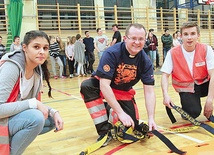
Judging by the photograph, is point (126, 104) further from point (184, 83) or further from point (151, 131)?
point (184, 83)

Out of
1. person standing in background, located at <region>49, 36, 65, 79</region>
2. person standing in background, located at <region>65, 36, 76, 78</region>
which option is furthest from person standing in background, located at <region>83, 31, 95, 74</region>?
person standing in background, located at <region>49, 36, 65, 79</region>

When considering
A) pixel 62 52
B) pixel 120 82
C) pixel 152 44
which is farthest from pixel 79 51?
pixel 120 82

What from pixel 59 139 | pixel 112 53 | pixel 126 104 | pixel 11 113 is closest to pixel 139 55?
pixel 112 53

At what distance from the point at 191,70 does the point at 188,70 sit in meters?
0.03

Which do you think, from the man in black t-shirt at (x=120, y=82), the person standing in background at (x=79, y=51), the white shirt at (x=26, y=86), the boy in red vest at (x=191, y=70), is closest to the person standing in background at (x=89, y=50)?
the person standing in background at (x=79, y=51)

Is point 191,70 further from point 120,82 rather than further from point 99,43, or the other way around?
point 99,43

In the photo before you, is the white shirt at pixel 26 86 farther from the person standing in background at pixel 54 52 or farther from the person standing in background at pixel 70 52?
the person standing in background at pixel 70 52

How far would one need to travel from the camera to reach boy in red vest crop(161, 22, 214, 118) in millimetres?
2535

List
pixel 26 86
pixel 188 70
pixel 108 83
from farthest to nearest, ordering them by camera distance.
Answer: pixel 188 70, pixel 108 83, pixel 26 86

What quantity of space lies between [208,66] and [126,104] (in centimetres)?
87

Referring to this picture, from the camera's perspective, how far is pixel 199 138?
219 cm

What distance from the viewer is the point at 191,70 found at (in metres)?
2.62

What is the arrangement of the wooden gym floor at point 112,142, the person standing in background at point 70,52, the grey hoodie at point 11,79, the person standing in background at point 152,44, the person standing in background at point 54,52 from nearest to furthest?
the grey hoodie at point 11,79 → the wooden gym floor at point 112,142 → the person standing in background at point 54,52 → the person standing in background at point 70,52 → the person standing in background at point 152,44

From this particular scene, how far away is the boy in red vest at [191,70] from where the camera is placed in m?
2.54
